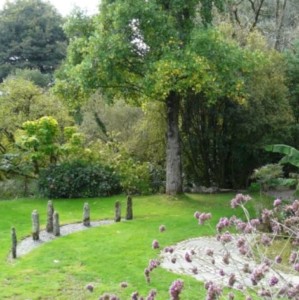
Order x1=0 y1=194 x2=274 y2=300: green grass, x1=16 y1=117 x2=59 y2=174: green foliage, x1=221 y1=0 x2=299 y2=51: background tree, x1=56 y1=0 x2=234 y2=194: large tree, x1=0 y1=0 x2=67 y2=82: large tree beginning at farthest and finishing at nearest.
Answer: x1=0 y1=0 x2=67 y2=82: large tree
x1=221 y1=0 x2=299 y2=51: background tree
x1=16 y1=117 x2=59 y2=174: green foliage
x1=56 y1=0 x2=234 y2=194: large tree
x1=0 y1=194 x2=274 y2=300: green grass

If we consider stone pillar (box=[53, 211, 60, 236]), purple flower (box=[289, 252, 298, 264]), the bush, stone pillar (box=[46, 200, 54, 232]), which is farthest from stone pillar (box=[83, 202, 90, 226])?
purple flower (box=[289, 252, 298, 264])

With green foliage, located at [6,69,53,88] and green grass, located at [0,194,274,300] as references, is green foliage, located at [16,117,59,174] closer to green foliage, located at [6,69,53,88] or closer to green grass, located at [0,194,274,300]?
green grass, located at [0,194,274,300]

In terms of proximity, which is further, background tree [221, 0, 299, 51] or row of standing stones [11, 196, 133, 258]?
background tree [221, 0, 299, 51]

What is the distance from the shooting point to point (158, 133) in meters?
22.1

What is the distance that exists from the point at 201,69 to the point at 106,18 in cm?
436

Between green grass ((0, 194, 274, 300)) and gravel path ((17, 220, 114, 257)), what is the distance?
0.30 metres

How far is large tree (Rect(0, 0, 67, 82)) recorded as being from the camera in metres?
41.4

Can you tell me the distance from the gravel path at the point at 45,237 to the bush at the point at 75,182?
4.90 m

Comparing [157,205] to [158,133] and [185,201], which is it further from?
[158,133]

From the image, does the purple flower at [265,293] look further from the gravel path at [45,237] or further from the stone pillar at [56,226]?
the stone pillar at [56,226]

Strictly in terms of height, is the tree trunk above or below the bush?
above

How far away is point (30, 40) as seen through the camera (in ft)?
137

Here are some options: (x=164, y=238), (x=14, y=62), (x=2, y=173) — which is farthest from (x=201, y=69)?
(x=14, y=62)

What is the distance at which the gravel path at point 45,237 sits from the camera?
476 inches
